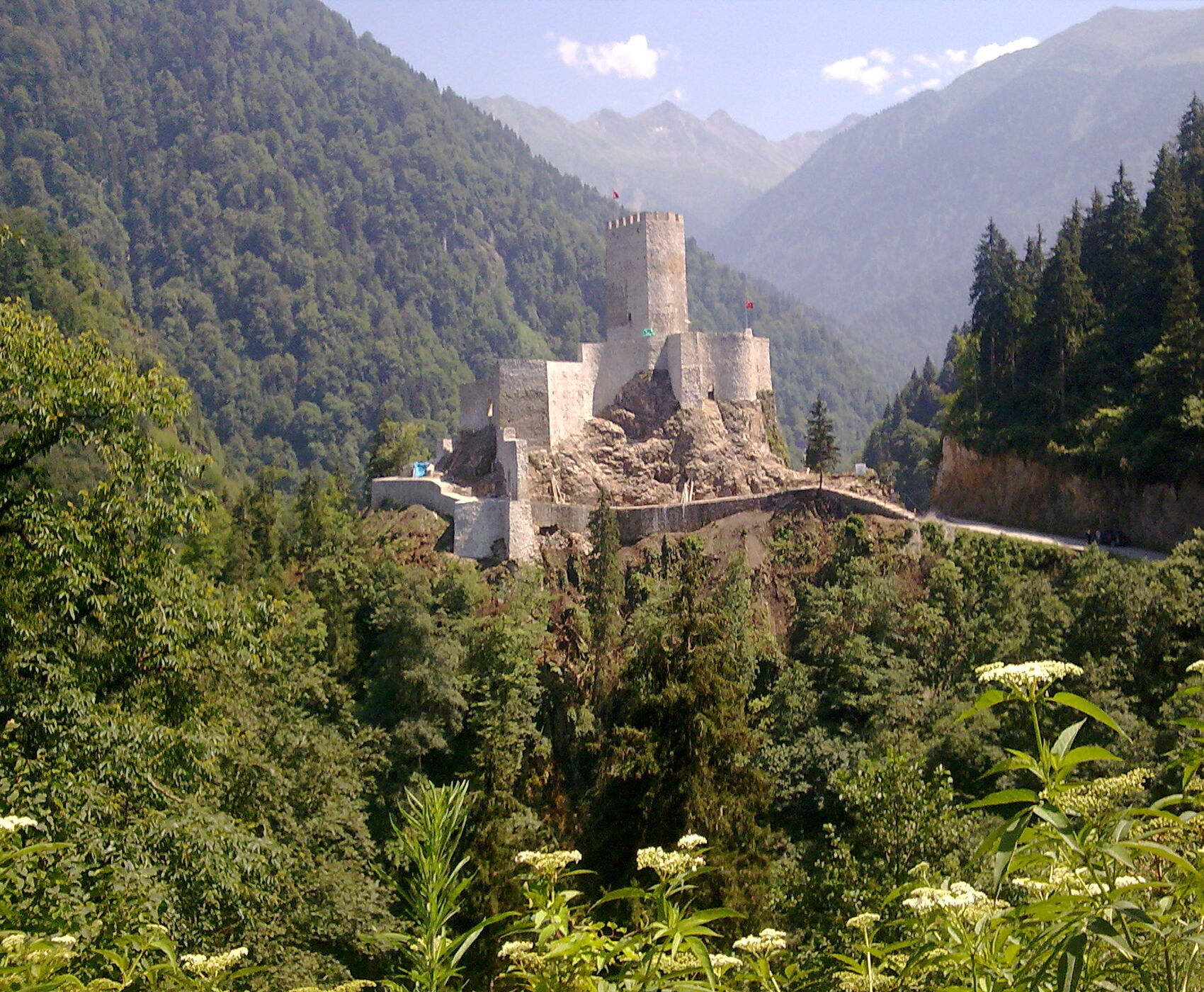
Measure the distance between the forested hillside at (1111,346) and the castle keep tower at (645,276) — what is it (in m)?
12.8

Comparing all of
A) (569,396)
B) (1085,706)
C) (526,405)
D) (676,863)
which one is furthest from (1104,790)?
(569,396)

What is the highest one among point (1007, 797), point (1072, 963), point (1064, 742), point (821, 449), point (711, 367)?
point (711, 367)

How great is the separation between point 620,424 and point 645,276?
6254mm

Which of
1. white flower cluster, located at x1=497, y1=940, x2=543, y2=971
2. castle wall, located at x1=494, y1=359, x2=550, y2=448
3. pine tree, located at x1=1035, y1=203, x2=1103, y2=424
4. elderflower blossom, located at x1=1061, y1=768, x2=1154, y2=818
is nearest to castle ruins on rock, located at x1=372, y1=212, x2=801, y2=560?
castle wall, located at x1=494, y1=359, x2=550, y2=448

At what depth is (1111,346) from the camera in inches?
1652

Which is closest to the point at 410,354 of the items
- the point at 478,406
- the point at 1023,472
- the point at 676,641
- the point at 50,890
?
the point at 478,406

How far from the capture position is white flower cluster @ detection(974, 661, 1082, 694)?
4359 mm

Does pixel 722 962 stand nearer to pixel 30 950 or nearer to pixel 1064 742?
pixel 1064 742

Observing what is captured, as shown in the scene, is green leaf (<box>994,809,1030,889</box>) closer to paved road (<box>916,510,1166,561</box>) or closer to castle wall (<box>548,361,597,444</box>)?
paved road (<box>916,510,1166,561</box>)

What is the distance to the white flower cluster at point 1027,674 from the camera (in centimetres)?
436

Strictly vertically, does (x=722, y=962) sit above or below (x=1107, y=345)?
below

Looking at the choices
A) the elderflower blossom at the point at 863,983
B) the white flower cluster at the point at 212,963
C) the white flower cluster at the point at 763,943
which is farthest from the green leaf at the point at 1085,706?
the white flower cluster at the point at 212,963

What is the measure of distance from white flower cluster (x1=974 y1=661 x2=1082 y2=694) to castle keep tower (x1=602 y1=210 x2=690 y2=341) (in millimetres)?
43198

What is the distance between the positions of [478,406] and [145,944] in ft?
142
